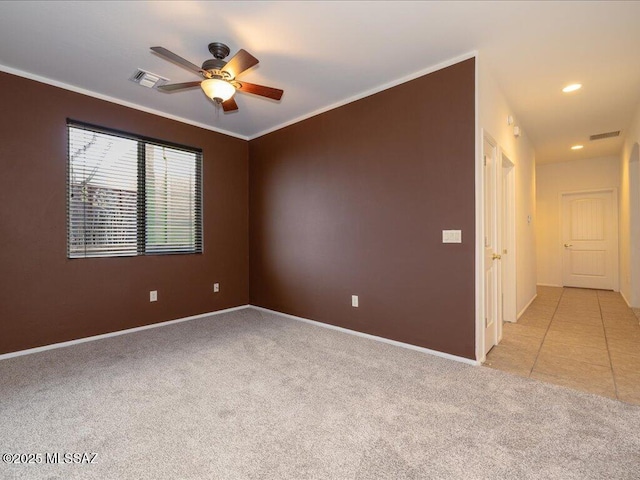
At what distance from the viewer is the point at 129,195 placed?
12.3ft

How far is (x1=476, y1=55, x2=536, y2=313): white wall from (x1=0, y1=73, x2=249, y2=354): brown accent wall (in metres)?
3.59

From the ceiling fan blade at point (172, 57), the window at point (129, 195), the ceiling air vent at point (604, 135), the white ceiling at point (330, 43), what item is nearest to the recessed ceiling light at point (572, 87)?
the white ceiling at point (330, 43)

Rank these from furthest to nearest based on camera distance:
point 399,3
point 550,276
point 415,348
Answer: point 550,276
point 415,348
point 399,3

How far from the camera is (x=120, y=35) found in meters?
2.48

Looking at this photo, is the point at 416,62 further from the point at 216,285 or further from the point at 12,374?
the point at 12,374

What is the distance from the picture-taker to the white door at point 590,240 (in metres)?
6.21

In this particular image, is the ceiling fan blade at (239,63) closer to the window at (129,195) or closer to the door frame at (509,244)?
the window at (129,195)

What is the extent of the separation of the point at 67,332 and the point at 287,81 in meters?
3.47

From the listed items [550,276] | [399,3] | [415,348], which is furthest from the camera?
[550,276]

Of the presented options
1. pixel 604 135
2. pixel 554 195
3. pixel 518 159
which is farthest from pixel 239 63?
pixel 554 195

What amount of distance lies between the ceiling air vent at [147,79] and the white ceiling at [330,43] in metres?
0.06

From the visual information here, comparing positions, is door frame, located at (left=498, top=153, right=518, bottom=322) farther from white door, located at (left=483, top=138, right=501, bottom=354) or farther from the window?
the window

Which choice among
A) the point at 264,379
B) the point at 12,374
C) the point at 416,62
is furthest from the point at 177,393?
the point at 416,62

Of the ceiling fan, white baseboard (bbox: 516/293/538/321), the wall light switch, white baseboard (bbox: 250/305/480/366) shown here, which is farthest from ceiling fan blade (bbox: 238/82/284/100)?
white baseboard (bbox: 516/293/538/321)
